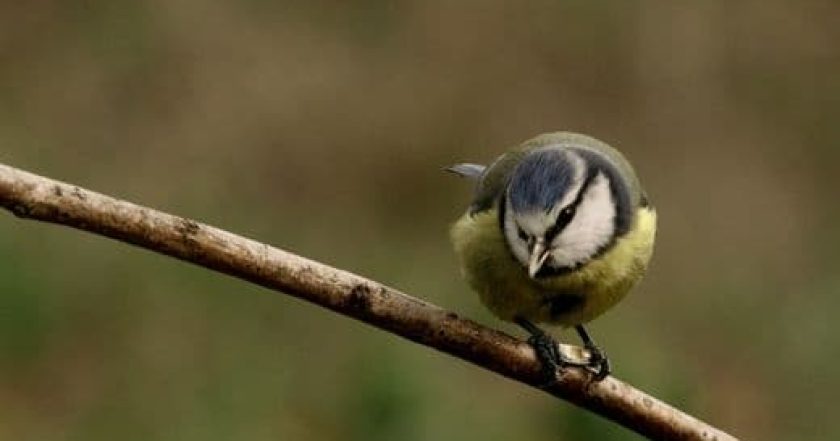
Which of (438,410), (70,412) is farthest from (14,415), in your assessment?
(438,410)

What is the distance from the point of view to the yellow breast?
189 cm

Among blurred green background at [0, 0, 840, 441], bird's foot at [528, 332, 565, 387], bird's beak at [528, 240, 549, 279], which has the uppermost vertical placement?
blurred green background at [0, 0, 840, 441]

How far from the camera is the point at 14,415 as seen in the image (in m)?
3.38

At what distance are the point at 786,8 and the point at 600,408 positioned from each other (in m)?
3.67

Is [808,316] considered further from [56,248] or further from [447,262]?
[56,248]

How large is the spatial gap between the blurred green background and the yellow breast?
106cm

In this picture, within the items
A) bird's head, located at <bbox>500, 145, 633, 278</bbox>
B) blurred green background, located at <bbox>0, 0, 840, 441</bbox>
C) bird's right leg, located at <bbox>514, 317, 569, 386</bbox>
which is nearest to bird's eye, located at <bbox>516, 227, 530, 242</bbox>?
bird's head, located at <bbox>500, 145, 633, 278</bbox>

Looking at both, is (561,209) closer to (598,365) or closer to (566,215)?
(566,215)

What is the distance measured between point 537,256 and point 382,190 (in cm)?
256

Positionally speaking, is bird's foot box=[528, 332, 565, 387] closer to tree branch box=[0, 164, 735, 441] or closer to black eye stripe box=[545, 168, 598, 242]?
tree branch box=[0, 164, 735, 441]

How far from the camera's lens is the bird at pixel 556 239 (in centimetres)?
180

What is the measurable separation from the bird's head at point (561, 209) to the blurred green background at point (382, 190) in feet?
3.72

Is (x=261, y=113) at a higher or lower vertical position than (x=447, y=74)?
lower

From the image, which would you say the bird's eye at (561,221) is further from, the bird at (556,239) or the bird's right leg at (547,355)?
the bird's right leg at (547,355)
